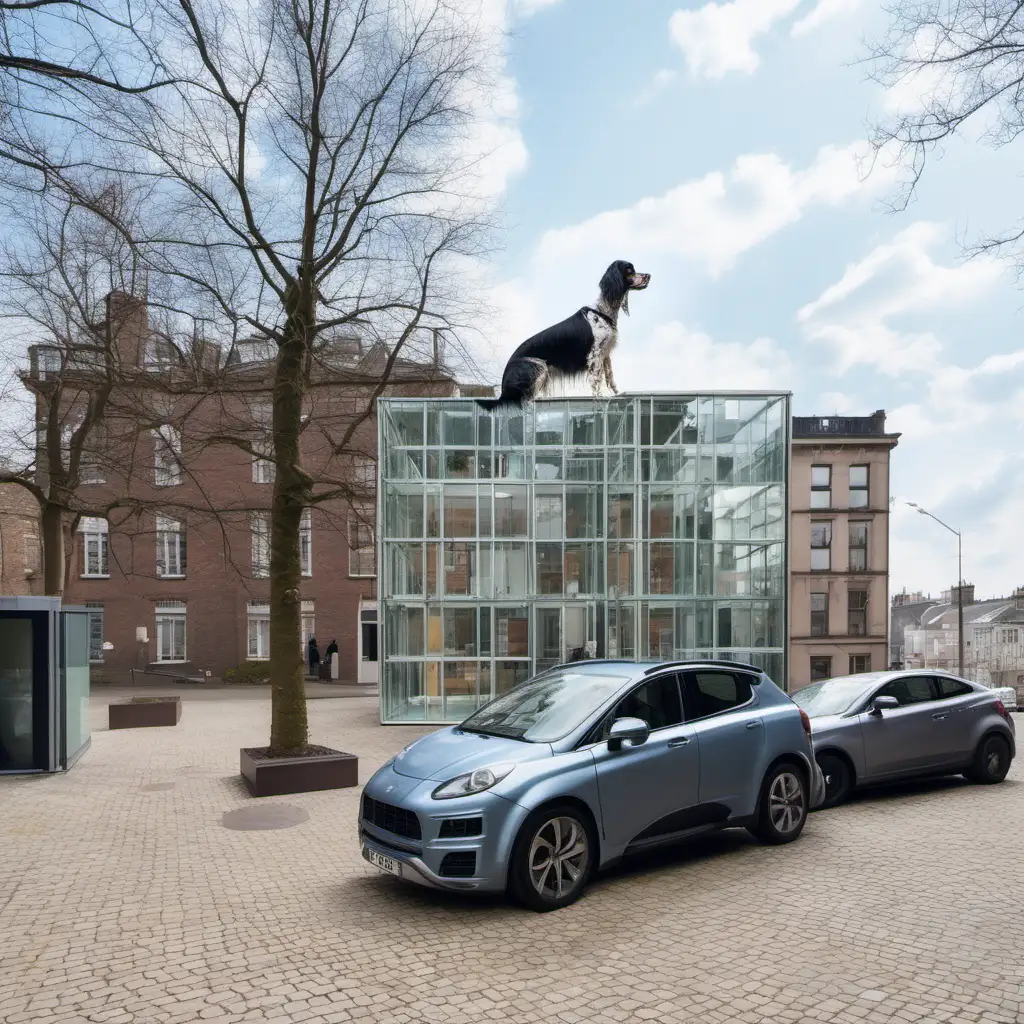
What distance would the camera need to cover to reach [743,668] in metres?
8.00

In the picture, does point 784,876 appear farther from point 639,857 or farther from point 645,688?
point 645,688

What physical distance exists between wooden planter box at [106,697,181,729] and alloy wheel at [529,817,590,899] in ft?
49.5

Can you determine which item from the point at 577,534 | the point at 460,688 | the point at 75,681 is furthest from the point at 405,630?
the point at 75,681

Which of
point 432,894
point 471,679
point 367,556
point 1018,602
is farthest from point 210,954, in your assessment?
point 1018,602

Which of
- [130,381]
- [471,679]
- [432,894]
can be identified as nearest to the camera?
[432,894]

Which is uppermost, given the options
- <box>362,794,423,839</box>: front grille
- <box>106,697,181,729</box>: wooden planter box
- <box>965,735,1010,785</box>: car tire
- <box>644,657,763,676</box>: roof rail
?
<box>644,657,763,676</box>: roof rail

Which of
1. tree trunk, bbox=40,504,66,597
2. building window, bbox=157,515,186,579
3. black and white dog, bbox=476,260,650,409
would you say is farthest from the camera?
building window, bbox=157,515,186,579

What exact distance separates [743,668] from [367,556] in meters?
31.4

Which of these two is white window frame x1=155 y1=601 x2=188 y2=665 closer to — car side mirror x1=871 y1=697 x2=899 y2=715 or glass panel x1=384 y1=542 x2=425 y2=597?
glass panel x1=384 y1=542 x2=425 y2=597

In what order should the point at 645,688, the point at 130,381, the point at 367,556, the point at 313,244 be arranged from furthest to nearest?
the point at 367,556, the point at 130,381, the point at 313,244, the point at 645,688

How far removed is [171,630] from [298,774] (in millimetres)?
29935

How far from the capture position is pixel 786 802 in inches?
304

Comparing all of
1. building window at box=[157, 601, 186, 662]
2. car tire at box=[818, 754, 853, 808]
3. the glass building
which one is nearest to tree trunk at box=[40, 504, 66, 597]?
the glass building

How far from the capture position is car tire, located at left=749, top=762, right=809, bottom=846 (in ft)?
24.8
